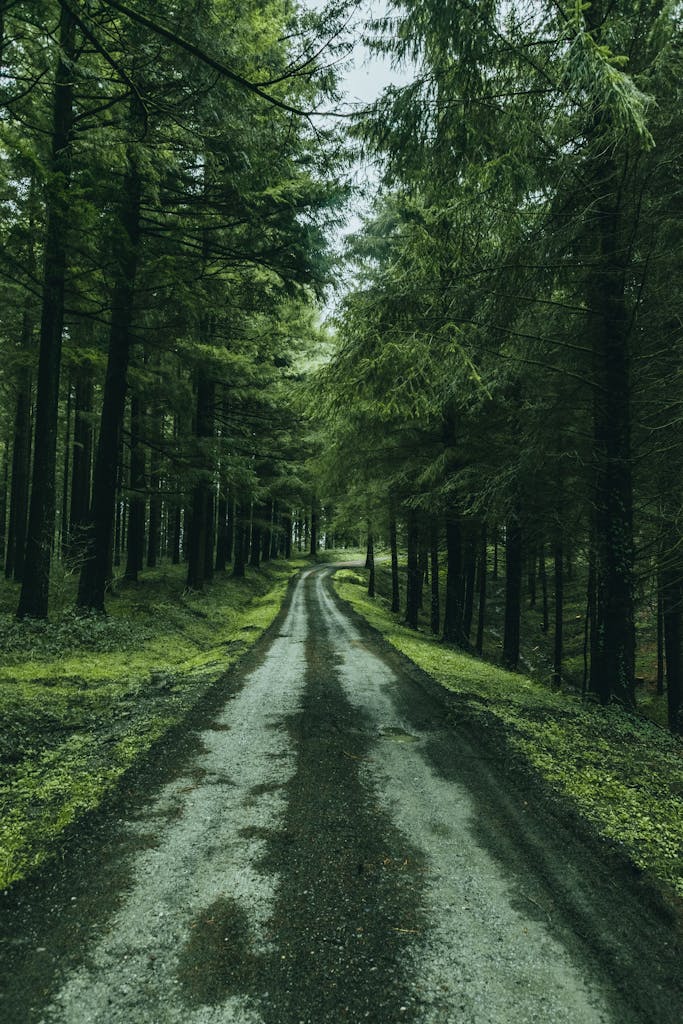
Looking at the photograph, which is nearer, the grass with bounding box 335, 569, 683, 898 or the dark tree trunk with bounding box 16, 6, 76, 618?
the grass with bounding box 335, 569, 683, 898

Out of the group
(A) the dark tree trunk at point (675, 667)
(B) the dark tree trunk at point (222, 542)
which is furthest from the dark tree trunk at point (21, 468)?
(A) the dark tree trunk at point (675, 667)

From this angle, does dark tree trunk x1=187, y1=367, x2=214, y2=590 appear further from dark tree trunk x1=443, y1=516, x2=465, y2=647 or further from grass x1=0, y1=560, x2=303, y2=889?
dark tree trunk x1=443, y1=516, x2=465, y2=647

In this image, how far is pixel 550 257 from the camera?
734 centimetres

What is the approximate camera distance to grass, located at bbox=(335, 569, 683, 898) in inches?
170

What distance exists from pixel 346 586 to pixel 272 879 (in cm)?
3031

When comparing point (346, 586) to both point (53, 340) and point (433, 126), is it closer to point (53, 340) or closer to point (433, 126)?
point (53, 340)

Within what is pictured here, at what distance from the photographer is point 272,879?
12.3ft

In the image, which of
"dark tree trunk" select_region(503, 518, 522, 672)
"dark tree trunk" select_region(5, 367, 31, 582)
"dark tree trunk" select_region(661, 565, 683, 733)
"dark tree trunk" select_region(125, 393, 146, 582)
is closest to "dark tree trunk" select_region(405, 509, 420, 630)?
"dark tree trunk" select_region(503, 518, 522, 672)

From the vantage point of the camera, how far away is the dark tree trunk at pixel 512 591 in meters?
14.0

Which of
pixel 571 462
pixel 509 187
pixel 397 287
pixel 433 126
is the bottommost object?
pixel 571 462

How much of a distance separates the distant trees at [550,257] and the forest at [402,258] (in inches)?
1.6

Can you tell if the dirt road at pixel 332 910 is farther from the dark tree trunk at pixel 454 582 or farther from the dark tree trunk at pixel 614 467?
the dark tree trunk at pixel 454 582

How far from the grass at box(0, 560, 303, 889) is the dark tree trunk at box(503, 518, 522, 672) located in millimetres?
7121

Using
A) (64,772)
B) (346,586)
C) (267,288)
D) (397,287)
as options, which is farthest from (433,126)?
(346,586)
